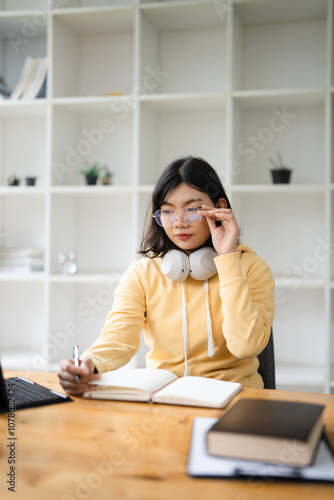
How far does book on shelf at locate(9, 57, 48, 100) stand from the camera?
2.99 meters

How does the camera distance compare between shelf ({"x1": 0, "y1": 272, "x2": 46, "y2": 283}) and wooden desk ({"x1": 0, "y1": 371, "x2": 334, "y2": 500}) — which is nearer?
wooden desk ({"x1": 0, "y1": 371, "x2": 334, "y2": 500})

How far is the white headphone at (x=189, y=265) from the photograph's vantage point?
1.65m

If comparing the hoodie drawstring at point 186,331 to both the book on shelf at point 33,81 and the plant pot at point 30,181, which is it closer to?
the plant pot at point 30,181

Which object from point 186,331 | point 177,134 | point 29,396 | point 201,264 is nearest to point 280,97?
point 177,134

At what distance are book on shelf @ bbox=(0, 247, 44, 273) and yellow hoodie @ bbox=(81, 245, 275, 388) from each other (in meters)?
1.38

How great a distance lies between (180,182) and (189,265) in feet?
0.87

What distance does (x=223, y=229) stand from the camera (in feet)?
5.49

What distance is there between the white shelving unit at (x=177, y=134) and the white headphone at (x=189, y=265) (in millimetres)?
1080

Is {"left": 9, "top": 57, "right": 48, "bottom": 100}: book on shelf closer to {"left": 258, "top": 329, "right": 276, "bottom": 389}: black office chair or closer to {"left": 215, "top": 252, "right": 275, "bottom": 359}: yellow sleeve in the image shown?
{"left": 215, "top": 252, "right": 275, "bottom": 359}: yellow sleeve

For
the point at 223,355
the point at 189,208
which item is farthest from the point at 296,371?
the point at 189,208

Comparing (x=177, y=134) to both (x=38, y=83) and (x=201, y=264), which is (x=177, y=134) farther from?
(x=201, y=264)

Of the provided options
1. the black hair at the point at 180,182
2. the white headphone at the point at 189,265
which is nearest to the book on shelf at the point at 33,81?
the black hair at the point at 180,182

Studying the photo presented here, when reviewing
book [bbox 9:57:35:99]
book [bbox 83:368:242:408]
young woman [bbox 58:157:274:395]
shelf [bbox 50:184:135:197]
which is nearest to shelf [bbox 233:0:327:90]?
shelf [bbox 50:184:135:197]

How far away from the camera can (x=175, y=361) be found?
5.44 ft
